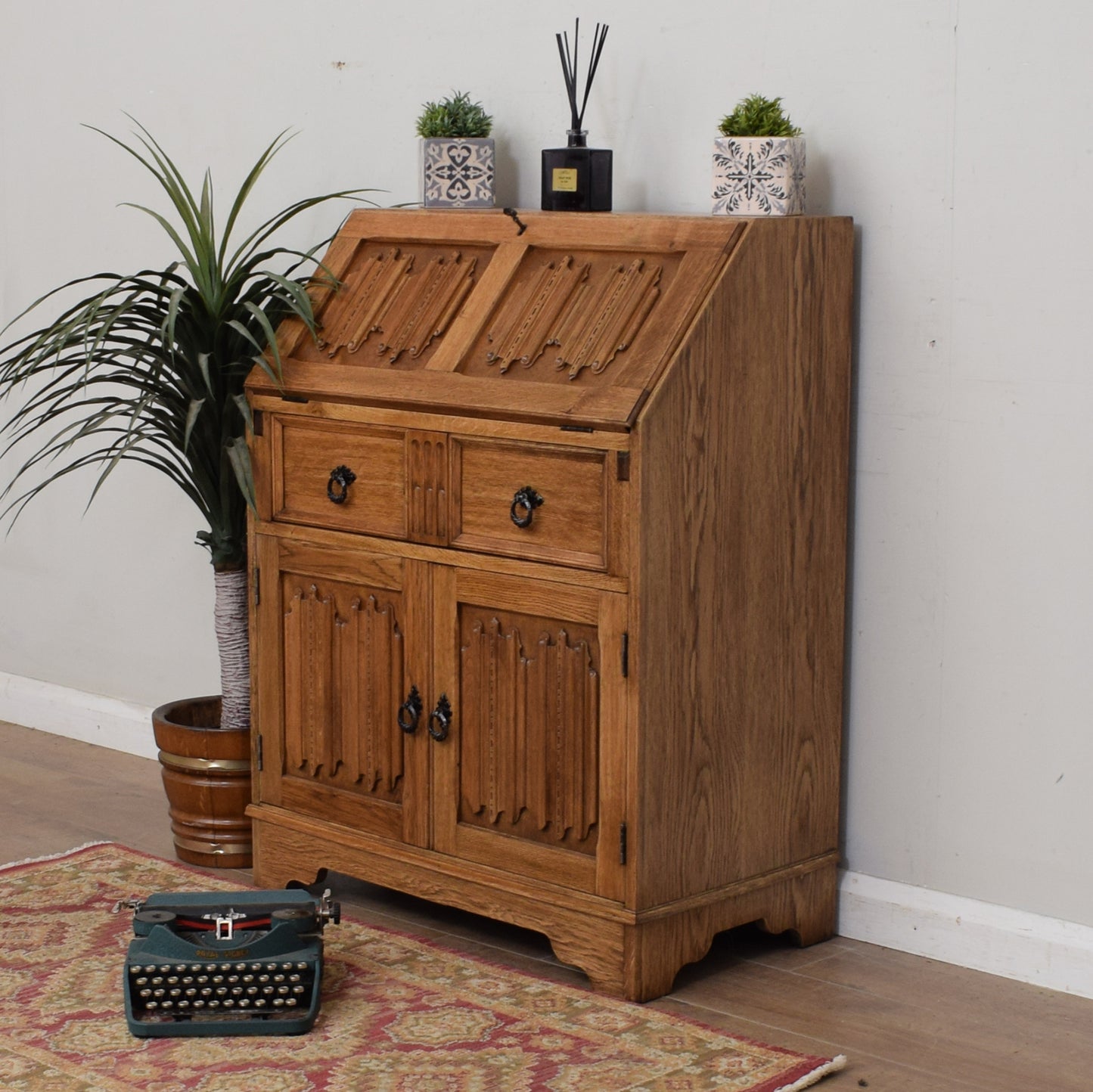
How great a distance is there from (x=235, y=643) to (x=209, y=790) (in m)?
0.31

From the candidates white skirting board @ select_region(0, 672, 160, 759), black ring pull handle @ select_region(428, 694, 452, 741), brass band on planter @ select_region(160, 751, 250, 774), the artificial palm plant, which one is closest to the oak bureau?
black ring pull handle @ select_region(428, 694, 452, 741)

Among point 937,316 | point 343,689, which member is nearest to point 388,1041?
point 343,689

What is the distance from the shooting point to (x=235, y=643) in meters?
3.76

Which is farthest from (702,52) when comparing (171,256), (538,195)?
(171,256)

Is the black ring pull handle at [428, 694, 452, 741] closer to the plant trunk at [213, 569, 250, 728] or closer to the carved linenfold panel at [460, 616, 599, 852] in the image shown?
the carved linenfold panel at [460, 616, 599, 852]

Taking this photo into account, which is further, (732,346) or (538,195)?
(538,195)

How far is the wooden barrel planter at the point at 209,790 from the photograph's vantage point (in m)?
3.72

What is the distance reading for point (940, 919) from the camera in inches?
129

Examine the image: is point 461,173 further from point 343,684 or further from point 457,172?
point 343,684

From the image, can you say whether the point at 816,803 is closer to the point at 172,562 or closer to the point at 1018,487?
the point at 1018,487

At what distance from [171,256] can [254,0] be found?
649 millimetres

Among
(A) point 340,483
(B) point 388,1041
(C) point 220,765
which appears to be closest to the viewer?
(B) point 388,1041

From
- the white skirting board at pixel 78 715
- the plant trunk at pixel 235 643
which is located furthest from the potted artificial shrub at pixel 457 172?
the white skirting board at pixel 78 715

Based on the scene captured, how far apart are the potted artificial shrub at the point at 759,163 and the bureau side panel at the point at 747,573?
88mm
